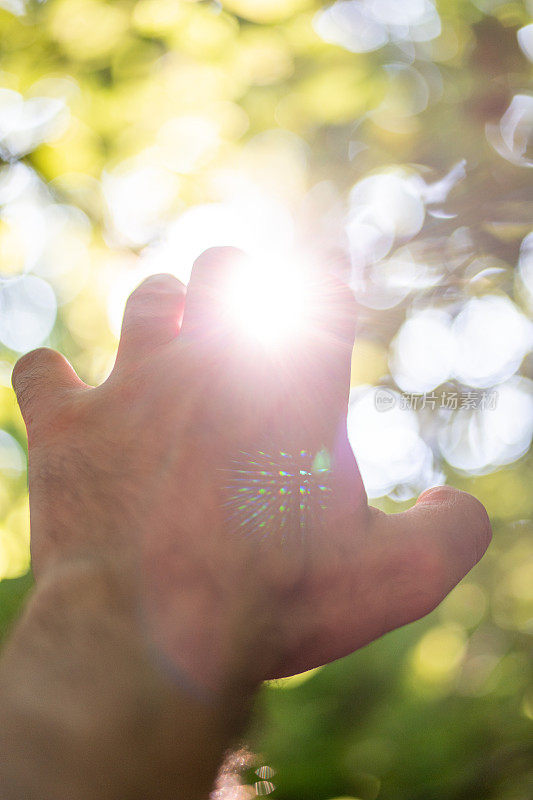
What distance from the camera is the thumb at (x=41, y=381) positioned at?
1116mm

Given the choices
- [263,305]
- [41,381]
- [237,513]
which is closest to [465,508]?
[237,513]

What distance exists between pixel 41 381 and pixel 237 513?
511 millimetres

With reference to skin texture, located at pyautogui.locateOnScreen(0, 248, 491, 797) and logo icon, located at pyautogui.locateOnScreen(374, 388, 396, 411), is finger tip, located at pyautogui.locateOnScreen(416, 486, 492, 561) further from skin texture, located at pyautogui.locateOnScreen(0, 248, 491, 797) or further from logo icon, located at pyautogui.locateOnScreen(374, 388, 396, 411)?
logo icon, located at pyautogui.locateOnScreen(374, 388, 396, 411)

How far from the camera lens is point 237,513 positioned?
931 mm

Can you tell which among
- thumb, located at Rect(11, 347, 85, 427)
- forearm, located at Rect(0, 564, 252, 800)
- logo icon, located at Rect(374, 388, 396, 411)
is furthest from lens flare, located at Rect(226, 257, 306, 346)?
logo icon, located at Rect(374, 388, 396, 411)

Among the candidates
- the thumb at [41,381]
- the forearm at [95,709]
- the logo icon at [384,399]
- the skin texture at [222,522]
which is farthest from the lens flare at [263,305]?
the logo icon at [384,399]

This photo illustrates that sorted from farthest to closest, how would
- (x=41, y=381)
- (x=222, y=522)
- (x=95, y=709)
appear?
(x=41, y=381) → (x=222, y=522) → (x=95, y=709)

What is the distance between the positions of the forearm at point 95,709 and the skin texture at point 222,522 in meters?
→ 0.01

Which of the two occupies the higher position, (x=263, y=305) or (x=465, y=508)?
(x=263, y=305)

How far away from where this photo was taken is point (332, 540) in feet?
3.08

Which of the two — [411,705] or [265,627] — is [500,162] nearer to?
[265,627]

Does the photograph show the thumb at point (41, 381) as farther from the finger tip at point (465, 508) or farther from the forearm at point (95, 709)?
the finger tip at point (465, 508)

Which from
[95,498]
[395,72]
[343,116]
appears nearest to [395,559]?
[95,498]

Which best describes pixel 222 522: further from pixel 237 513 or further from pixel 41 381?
pixel 41 381
